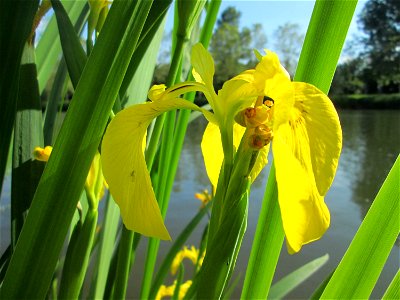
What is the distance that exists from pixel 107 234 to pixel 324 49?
29 centimetres

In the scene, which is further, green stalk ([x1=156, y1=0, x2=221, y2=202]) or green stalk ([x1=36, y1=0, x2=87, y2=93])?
green stalk ([x1=36, y1=0, x2=87, y2=93])

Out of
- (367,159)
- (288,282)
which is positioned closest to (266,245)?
(288,282)

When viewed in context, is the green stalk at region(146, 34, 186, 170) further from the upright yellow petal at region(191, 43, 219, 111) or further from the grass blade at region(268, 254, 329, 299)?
the grass blade at region(268, 254, 329, 299)

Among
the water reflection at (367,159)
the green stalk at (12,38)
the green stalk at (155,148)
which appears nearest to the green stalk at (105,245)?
the green stalk at (155,148)

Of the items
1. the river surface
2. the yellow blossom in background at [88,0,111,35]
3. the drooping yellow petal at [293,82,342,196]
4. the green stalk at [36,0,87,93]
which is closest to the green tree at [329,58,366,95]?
the river surface

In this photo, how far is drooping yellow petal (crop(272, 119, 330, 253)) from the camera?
0.18m

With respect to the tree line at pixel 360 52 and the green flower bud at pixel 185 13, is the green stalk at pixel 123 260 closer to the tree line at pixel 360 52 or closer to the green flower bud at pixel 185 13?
the green flower bud at pixel 185 13

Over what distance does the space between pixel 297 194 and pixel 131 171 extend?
0.10m

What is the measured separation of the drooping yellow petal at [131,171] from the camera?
223mm

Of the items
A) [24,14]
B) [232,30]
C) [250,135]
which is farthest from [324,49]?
[232,30]

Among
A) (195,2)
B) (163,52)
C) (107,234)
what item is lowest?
(107,234)

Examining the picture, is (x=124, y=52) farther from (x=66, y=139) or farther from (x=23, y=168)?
(x=23, y=168)

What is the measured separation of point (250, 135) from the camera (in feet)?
0.74

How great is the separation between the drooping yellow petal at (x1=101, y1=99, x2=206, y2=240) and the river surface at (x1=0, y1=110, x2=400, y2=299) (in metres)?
0.66
